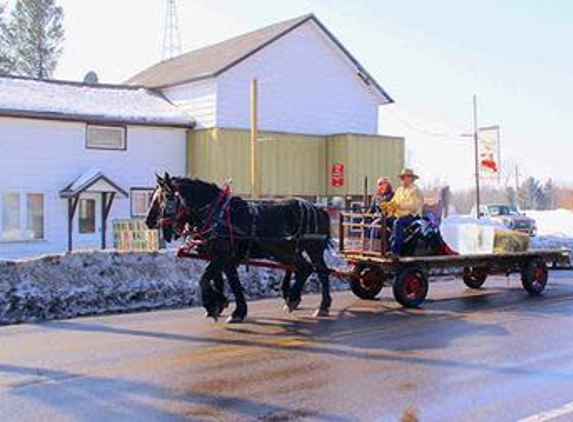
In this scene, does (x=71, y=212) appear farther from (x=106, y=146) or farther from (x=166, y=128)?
(x=166, y=128)

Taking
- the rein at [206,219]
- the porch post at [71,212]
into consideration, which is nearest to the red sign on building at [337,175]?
the porch post at [71,212]

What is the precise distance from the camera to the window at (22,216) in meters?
26.0

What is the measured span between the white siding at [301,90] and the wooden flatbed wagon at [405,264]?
634 inches

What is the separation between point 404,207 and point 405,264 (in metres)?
0.99

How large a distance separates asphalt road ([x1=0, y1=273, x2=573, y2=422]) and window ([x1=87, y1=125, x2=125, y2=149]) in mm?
15968

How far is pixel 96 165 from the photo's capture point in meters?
27.4

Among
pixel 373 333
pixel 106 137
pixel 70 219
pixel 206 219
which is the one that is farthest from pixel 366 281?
pixel 106 137

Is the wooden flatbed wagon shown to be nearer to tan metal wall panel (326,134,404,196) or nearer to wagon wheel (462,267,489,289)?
wagon wheel (462,267,489,289)

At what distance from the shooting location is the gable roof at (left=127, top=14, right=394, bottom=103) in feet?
99.4

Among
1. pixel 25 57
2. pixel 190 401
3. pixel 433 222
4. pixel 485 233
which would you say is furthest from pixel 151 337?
pixel 25 57

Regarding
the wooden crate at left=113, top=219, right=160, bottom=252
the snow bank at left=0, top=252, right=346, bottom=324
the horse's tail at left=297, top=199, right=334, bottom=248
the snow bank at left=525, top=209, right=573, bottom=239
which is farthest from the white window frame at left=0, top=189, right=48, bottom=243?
the snow bank at left=525, top=209, right=573, bottom=239

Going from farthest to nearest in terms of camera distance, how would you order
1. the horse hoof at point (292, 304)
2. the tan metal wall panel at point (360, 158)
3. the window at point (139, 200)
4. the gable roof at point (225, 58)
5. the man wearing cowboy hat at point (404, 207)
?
1. the tan metal wall panel at point (360, 158)
2. the gable roof at point (225, 58)
3. the window at point (139, 200)
4. the man wearing cowboy hat at point (404, 207)
5. the horse hoof at point (292, 304)

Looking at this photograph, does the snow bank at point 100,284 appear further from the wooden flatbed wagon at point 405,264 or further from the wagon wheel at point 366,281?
the wooden flatbed wagon at point 405,264

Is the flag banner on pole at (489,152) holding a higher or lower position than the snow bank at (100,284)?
higher
